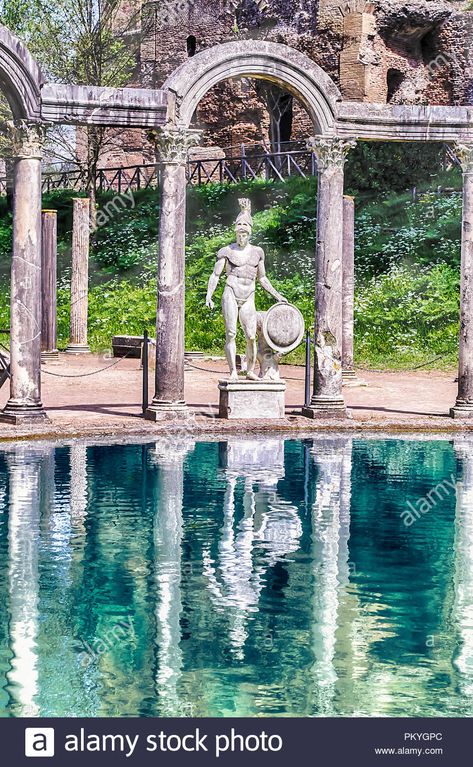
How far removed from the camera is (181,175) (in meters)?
14.9

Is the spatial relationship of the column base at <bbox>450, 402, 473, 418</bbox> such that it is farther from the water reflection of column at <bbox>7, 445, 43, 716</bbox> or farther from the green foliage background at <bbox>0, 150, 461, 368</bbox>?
the green foliage background at <bbox>0, 150, 461, 368</bbox>

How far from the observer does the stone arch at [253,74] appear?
48.3ft

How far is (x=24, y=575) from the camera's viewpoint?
8.13m

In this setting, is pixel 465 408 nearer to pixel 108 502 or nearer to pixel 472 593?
pixel 108 502

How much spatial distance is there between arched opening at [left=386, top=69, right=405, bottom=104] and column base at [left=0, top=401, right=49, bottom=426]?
23.9 meters

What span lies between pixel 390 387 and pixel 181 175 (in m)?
6.03

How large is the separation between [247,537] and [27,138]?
657cm

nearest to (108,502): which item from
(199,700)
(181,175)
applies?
(199,700)

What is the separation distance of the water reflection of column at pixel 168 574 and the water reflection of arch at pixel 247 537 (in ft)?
0.79

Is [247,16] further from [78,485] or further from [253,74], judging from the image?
[78,485]

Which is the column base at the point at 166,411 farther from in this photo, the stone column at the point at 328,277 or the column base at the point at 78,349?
the column base at the point at 78,349

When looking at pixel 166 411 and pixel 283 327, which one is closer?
pixel 166 411

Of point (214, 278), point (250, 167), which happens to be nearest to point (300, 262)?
point (250, 167)

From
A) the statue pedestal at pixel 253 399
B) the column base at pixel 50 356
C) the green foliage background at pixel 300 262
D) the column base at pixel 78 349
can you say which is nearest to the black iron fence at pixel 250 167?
the green foliage background at pixel 300 262
